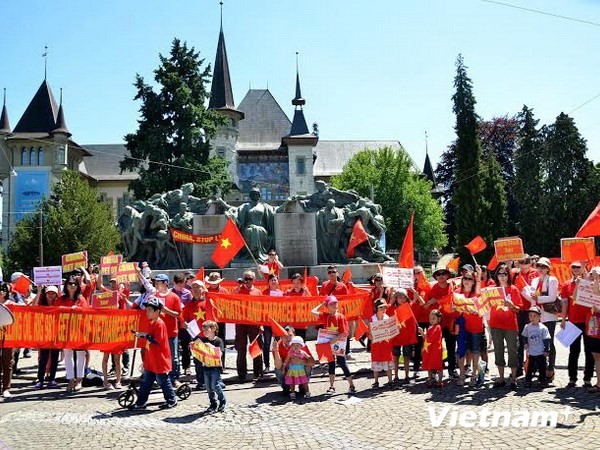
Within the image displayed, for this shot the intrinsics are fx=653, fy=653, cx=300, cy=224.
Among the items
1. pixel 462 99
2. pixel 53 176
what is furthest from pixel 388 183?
pixel 53 176

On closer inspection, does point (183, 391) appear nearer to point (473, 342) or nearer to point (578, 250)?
point (473, 342)

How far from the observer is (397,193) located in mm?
64438

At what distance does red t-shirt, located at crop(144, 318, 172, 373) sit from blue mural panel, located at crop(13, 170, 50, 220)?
6521 cm

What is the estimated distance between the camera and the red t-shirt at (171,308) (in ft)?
33.4

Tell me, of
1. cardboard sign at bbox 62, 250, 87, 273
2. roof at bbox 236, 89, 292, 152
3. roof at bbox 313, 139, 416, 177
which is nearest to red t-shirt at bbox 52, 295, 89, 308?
cardboard sign at bbox 62, 250, 87, 273

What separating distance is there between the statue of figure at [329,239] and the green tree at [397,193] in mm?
39857

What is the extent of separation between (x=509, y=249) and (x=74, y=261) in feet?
34.7

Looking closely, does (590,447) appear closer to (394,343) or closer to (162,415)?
(394,343)

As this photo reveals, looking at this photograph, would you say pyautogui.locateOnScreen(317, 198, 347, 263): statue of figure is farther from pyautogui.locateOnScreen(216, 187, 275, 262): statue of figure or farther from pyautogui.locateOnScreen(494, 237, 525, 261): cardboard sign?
pyautogui.locateOnScreen(494, 237, 525, 261): cardboard sign

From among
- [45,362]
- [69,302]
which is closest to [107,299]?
[69,302]

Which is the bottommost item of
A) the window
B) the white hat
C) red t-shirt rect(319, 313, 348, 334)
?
the white hat

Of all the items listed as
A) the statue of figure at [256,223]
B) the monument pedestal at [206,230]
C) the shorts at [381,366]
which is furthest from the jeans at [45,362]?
the monument pedestal at [206,230]

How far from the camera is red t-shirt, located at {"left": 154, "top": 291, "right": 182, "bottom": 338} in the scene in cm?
1017

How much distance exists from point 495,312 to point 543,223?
44.8 metres
